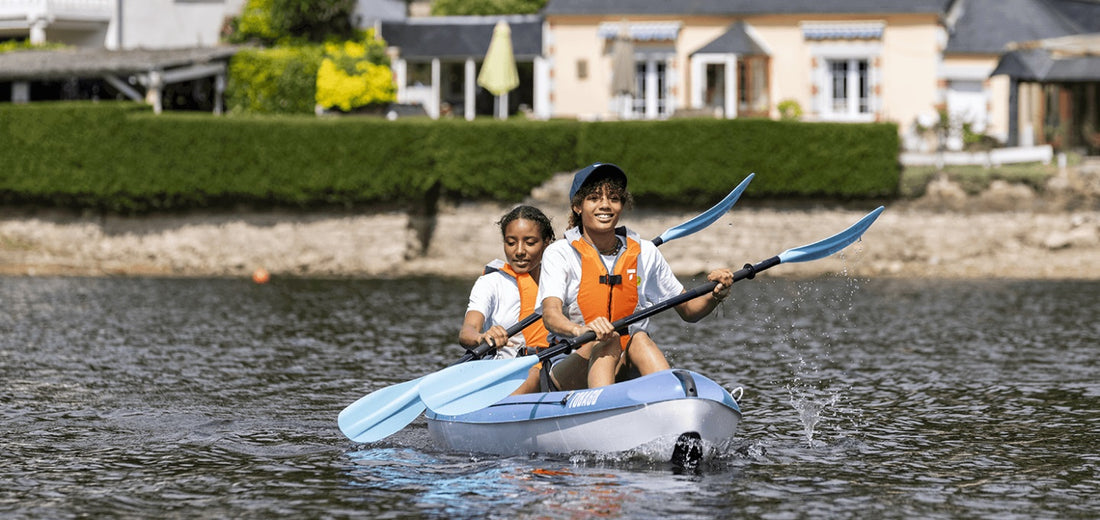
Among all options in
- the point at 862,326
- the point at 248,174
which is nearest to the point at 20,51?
the point at 248,174

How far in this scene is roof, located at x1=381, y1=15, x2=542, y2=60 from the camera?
1625 inches

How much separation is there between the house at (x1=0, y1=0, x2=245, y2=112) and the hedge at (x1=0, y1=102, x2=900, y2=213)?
3195mm

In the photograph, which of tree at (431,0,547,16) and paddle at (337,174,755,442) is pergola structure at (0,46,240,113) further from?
paddle at (337,174,755,442)

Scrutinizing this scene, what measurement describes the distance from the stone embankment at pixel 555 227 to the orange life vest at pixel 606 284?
63.2 ft

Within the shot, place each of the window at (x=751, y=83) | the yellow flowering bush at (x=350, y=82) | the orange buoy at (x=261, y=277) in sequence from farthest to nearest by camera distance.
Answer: the window at (x=751, y=83), the yellow flowering bush at (x=350, y=82), the orange buoy at (x=261, y=277)

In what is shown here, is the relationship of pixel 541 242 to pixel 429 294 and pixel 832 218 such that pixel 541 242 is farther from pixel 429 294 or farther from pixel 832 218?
pixel 832 218

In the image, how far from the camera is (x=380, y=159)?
31.1 m

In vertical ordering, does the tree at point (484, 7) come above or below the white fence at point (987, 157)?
above

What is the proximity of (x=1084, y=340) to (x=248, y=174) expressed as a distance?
58.3 ft

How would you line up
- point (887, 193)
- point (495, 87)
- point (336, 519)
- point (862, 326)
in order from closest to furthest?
point (336, 519), point (862, 326), point (887, 193), point (495, 87)

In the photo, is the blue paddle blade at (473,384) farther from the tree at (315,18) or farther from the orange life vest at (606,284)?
the tree at (315,18)

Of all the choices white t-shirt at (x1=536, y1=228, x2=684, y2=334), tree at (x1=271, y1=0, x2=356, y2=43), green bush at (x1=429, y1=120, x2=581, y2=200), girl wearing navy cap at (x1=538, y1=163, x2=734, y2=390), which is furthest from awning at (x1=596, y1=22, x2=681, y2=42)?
girl wearing navy cap at (x1=538, y1=163, x2=734, y2=390)

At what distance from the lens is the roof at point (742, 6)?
37875 mm

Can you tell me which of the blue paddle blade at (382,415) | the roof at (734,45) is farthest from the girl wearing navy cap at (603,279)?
the roof at (734,45)
